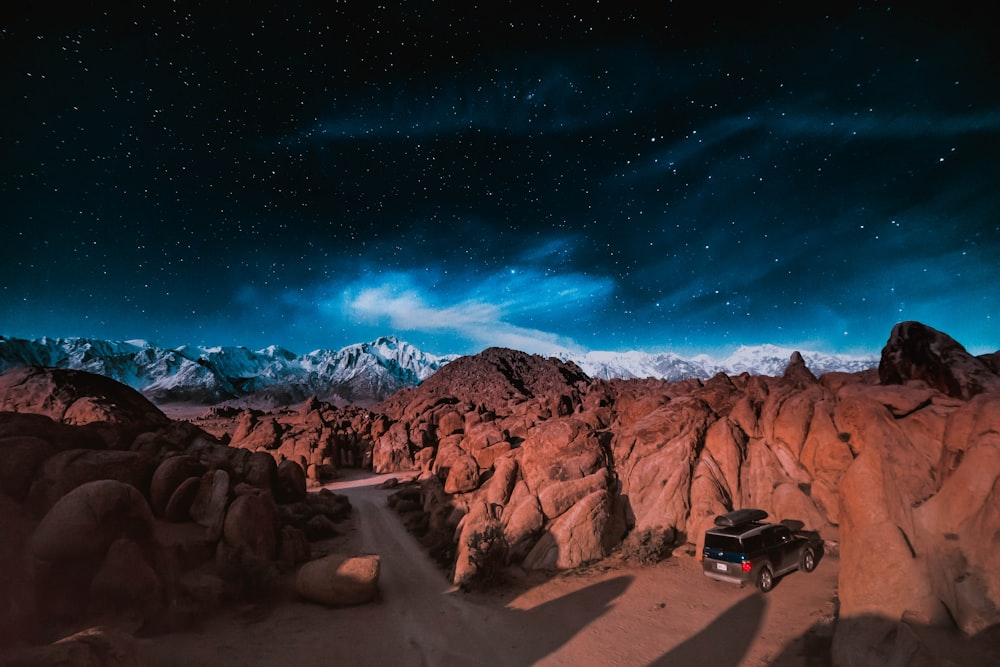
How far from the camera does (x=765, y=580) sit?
43.5 feet

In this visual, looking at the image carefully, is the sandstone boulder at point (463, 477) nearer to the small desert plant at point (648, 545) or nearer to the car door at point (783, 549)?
the small desert plant at point (648, 545)

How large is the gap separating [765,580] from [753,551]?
3.29ft

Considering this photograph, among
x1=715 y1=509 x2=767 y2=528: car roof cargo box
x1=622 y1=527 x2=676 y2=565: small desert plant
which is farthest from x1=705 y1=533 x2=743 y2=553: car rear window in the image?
x1=622 y1=527 x2=676 y2=565: small desert plant

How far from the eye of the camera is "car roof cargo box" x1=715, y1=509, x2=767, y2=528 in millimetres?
14352

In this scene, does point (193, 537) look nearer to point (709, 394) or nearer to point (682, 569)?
point (682, 569)

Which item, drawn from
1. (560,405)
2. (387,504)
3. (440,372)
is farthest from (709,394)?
(440,372)

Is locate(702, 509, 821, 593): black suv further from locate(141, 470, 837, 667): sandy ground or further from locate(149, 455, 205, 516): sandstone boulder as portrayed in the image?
locate(149, 455, 205, 516): sandstone boulder

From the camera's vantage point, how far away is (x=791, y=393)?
838 inches

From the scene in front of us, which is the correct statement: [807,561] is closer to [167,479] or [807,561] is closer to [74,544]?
[74,544]

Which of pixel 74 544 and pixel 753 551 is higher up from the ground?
pixel 74 544

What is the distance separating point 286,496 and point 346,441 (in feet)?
105

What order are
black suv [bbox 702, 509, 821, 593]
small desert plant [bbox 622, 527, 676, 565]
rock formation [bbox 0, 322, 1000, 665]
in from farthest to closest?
small desert plant [bbox 622, 527, 676, 565], black suv [bbox 702, 509, 821, 593], rock formation [bbox 0, 322, 1000, 665]

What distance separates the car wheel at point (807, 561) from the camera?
14477 millimetres

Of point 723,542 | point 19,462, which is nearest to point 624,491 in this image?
point 723,542
